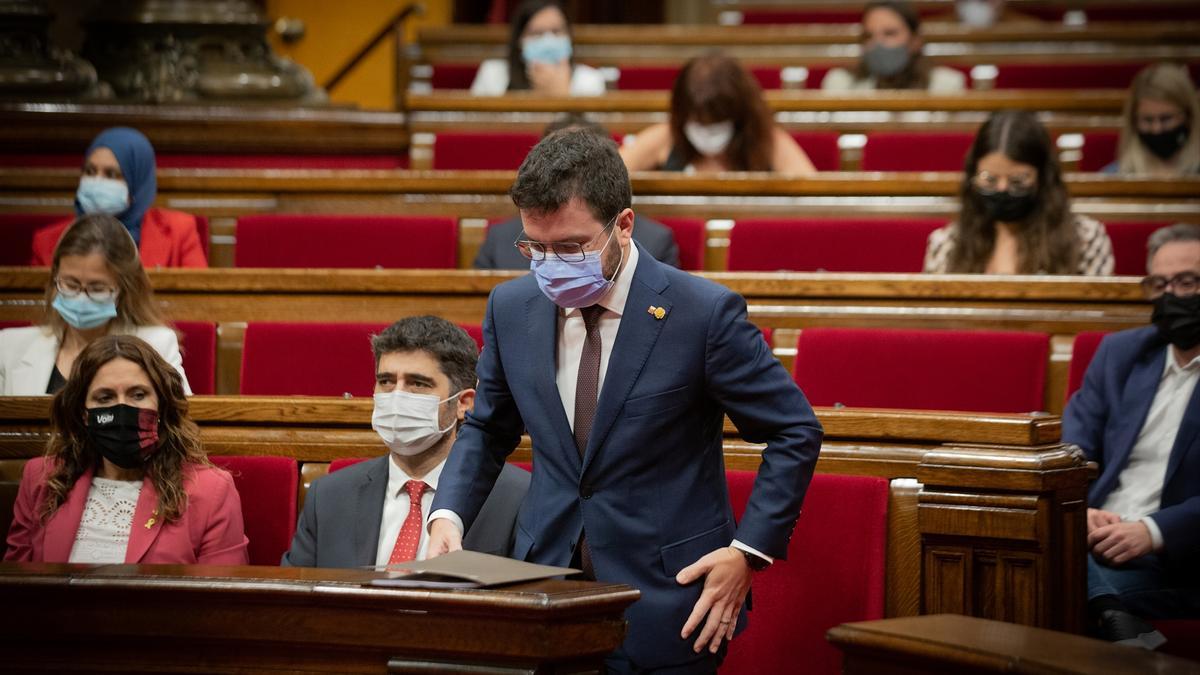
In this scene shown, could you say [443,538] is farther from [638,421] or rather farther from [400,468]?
[400,468]

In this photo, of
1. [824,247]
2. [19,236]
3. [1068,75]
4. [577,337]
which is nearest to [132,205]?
[19,236]

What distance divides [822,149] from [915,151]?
0.18 metres

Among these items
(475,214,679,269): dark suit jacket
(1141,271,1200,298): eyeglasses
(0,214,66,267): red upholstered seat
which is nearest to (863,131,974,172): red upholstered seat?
(475,214,679,269): dark suit jacket

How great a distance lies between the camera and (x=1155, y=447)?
162cm

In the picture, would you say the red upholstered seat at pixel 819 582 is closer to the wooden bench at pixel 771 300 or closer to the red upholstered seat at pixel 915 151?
the wooden bench at pixel 771 300

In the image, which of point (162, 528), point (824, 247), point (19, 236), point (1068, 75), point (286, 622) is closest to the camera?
point (286, 622)

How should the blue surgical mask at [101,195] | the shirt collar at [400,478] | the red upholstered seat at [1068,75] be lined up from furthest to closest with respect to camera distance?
the red upholstered seat at [1068,75]
the blue surgical mask at [101,195]
the shirt collar at [400,478]

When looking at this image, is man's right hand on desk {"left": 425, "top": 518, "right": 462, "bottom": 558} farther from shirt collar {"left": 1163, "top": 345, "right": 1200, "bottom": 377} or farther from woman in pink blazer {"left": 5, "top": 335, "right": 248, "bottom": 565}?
shirt collar {"left": 1163, "top": 345, "right": 1200, "bottom": 377}

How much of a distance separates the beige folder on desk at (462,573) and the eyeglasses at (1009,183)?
134cm

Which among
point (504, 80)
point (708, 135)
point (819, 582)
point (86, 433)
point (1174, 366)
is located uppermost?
point (504, 80)

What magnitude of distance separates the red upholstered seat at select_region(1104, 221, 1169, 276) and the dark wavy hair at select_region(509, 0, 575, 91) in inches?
52.8

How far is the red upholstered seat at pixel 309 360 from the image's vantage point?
6.03 ft

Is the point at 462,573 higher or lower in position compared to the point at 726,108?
lower

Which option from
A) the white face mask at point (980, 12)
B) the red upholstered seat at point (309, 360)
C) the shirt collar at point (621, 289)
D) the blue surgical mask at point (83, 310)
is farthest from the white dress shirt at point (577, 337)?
the white face mask at point (980, 12)
